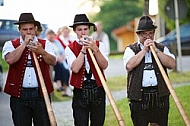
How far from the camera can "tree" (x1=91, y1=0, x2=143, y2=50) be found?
155 feet

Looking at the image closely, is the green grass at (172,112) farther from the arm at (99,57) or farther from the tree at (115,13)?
the tree at (115,13)

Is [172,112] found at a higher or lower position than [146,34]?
lower

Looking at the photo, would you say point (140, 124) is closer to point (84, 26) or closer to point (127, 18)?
point (84, 26)

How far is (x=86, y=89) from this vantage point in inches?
202

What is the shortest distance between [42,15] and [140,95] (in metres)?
4.23

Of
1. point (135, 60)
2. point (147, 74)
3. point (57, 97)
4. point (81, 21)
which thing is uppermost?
point (81, 21)

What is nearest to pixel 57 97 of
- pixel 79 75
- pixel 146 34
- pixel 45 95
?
pixel 79 75

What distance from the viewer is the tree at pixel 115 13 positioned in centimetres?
4719

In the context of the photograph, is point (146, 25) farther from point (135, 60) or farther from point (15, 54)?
point (15, 54)

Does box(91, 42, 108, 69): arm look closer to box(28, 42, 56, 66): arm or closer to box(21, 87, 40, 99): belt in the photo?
box(28, 42, 56, 66): arm

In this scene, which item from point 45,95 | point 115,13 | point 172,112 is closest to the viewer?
point 45,95

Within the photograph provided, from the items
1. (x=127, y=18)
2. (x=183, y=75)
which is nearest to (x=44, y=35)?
(x=183, y=75)

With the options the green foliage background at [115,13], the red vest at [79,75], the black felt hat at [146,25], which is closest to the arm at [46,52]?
the red vest at [79,75]

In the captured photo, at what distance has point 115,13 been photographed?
49.1m
